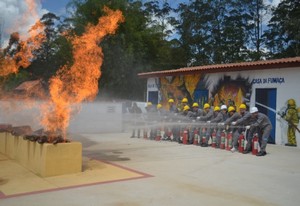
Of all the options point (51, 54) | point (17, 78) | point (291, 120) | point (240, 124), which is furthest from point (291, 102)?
point (17, 78)

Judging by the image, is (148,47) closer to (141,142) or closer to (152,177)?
(141,142)

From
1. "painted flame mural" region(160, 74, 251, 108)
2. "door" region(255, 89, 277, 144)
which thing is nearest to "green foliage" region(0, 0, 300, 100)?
"painted flame mural" region(160, 74, 251, 108)

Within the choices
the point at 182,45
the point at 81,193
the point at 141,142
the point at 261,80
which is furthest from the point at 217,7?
the point at 81,193

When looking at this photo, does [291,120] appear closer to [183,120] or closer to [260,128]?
[260,128]

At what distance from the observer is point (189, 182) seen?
809 centimetres

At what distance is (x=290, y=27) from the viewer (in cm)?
3197

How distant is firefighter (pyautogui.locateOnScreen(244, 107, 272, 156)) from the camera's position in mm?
12344

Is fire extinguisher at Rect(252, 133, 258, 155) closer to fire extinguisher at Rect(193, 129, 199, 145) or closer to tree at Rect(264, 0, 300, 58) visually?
fire extinguisher at Rect(193, 129, 199, 145)

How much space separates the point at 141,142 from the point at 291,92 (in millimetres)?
6678

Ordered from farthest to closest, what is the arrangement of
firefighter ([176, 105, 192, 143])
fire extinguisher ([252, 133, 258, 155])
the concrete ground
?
1. firefighter ([176, 105, 192, 143])
2. fire extinguisher ([252, 133, 258, 155])
3. the concrete ground

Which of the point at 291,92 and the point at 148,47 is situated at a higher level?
the point at 148,47

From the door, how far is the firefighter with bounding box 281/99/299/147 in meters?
0.73

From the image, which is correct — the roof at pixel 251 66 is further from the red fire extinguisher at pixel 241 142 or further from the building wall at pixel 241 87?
the red fire extinguisher at pixel 241 142

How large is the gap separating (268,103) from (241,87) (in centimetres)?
174
